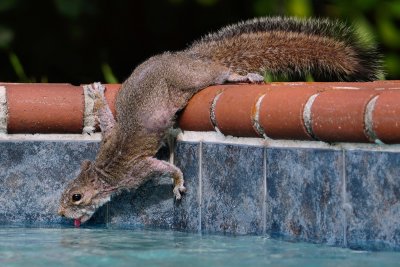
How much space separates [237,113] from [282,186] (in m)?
0.34

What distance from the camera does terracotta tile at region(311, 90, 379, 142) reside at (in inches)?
138

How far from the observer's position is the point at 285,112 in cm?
382

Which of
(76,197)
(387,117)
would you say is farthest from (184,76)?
(387,117)

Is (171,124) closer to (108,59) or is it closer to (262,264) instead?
(262,264)

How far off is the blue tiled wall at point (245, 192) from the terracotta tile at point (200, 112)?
0.07 meters

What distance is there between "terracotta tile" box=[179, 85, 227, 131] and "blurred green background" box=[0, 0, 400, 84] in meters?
2.06

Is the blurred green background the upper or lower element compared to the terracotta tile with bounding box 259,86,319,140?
upper

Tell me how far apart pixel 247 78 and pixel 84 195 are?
834 mm

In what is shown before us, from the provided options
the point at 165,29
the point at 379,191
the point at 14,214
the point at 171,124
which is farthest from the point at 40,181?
the point at 165,29

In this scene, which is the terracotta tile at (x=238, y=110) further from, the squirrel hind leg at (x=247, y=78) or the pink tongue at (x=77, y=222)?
the pink tongue at (x=77, y=222)

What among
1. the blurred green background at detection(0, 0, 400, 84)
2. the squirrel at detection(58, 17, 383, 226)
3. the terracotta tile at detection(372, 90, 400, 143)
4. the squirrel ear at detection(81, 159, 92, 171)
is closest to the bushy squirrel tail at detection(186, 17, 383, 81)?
the squirrel at detection(58, 17, 383, 226)

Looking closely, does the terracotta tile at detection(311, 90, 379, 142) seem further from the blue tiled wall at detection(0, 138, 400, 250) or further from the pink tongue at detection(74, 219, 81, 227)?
the pink tongue at detection(74, 219, 81, 227)

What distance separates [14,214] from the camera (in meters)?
4.52

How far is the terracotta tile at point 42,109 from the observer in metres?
4.48
